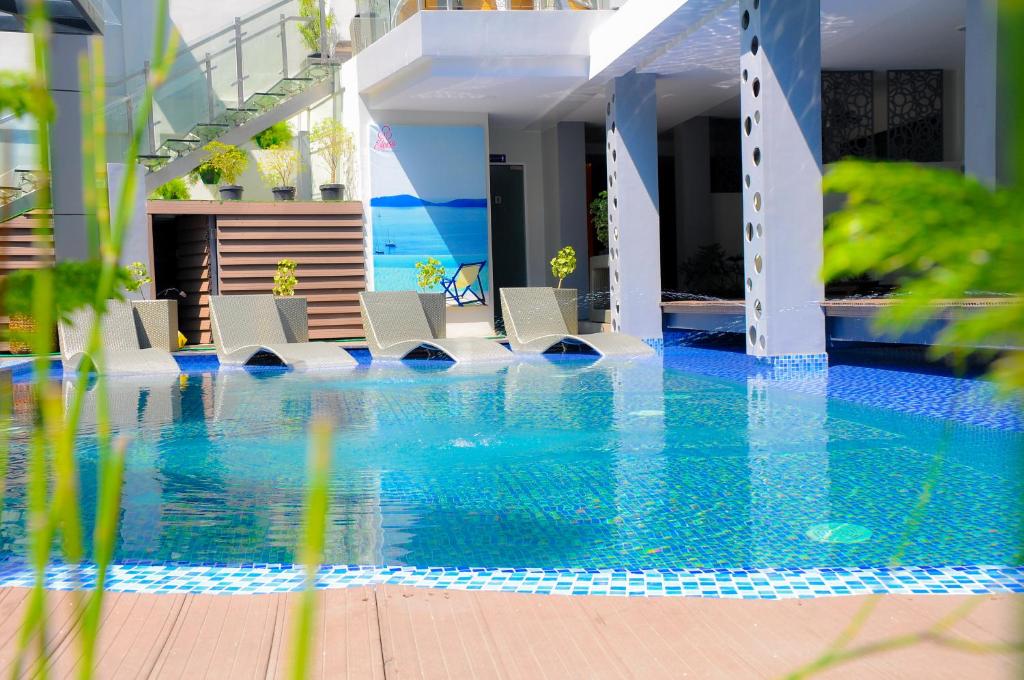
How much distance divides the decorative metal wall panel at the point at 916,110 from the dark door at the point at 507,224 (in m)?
6.46

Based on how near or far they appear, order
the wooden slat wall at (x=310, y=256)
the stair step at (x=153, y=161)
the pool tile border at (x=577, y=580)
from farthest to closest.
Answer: the wooden slat wall at (x=310, y=256) < the stair step at (x=153, y=161) < the pool tile border at (x=577, y=580)

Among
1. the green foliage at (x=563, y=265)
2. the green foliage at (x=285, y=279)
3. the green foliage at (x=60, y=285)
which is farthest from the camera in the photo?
the green foliage at (x=563, y=265)

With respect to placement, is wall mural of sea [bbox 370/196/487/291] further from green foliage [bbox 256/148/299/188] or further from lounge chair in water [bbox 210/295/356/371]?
lounge chair in water [bbox 210/295/356/371]

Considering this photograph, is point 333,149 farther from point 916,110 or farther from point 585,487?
point 585,487

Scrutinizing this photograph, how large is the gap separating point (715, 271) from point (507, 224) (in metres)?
3.76

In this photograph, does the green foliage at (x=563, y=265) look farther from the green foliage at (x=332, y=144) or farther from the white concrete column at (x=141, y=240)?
the white concrete column at (x=141, y=240)

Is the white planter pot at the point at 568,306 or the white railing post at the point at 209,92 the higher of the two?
the white railing post at the point at 209,92

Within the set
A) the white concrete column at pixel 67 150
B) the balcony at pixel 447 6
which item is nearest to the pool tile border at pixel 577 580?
the white concrete column at pixel 67 150

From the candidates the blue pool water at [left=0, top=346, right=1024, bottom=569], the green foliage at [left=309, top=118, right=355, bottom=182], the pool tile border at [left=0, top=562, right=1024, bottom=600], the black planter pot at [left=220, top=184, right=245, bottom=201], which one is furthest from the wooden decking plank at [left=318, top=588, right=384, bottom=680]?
the green foliage at [left=309, top=118, right=355, bottom=182]

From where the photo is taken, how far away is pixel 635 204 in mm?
13578

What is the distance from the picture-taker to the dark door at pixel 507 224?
18016mm

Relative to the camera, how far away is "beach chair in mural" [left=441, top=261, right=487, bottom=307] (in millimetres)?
16109

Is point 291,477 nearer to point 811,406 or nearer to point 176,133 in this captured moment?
point 811,406

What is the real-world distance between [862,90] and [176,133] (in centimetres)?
993
